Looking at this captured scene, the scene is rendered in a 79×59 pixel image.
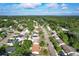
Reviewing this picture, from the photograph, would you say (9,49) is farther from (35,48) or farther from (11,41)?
(35,48)

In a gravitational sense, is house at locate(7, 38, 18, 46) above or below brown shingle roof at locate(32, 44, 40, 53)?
above

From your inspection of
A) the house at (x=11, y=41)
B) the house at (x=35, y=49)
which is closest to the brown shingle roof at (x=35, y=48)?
the house at (x=35, y=49)

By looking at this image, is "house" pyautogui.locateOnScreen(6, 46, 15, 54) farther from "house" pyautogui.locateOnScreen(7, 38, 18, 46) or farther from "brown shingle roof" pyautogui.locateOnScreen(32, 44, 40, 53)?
"brown shingle roof" pyautogui.locateOnScreen(32, 44, 40, 53)

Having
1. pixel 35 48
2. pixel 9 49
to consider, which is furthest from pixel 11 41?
pixel 35 48

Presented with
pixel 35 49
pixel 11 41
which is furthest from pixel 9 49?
pixel 35 49

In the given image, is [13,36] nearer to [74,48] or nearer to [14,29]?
[14,29]

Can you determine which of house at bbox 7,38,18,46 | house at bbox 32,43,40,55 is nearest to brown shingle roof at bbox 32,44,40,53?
house at bbox 32,43,40,55

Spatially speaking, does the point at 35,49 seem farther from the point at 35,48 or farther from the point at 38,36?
the point at 38,36

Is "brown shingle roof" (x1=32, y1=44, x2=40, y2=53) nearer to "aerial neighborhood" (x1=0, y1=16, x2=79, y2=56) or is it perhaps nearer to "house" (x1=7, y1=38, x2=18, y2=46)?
"aerial neighborhood" (x1=0, y1=16, x2=79, y2=56)

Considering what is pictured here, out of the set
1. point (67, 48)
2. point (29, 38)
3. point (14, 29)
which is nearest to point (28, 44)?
point (29, 38)

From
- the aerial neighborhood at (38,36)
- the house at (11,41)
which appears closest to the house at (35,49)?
the aerial neighborhood at (38,36)

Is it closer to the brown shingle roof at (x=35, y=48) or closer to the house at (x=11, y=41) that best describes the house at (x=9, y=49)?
the house at (x=11, y=41)

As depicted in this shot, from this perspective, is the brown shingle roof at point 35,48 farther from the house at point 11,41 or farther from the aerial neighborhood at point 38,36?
the house at point 11,41

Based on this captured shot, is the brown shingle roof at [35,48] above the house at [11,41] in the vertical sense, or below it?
below
